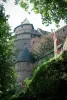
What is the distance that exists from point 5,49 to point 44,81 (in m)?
15.9

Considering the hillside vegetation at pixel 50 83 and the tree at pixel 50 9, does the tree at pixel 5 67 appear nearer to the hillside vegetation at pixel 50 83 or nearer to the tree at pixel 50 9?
the tree at pixel 50 9

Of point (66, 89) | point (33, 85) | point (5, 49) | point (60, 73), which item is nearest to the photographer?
point (66, 89)

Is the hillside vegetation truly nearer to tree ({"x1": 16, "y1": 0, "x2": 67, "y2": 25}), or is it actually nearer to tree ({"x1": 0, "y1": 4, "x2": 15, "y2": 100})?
tree ({"x1": 16, "y1": 0, "x2": 67, "y2": 25})

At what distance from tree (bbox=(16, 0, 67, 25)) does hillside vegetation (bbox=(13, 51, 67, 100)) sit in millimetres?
3977

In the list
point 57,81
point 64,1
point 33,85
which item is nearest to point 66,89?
point 57,81

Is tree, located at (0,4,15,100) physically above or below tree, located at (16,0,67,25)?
below

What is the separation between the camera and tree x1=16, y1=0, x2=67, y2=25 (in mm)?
14769

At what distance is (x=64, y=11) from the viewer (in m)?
15.0

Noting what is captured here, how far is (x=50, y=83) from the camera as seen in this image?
10.7 m

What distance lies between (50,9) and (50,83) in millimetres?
6889

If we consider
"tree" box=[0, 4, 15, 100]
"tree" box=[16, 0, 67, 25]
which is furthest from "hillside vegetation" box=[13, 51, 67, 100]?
"tree" box=[0, 4, 15, 100]

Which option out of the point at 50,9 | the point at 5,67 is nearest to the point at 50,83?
the point at 50,9

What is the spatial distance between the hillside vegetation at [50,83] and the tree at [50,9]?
13.0ft

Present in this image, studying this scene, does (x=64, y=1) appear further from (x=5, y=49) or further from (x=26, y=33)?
(x=26, y=33)
